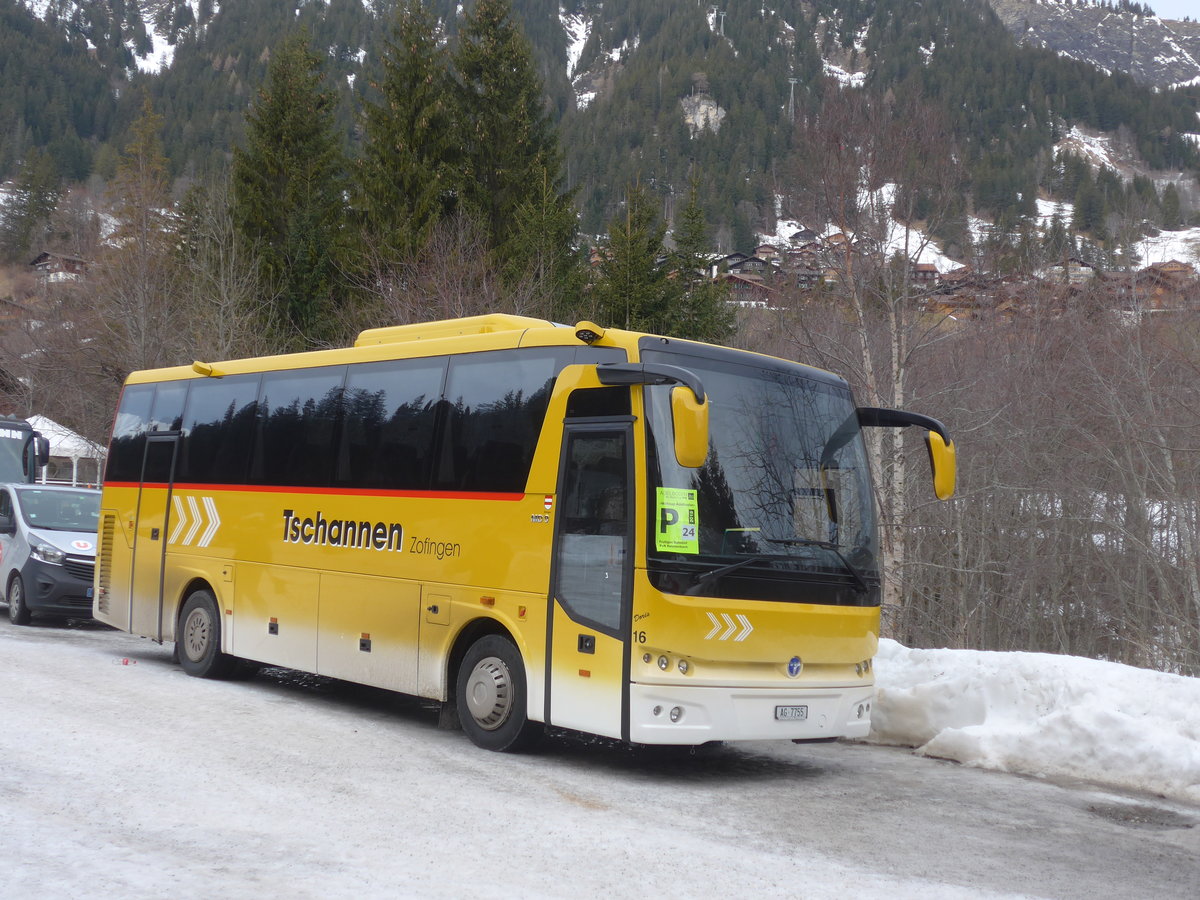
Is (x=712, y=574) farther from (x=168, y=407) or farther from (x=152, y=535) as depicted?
(x=168, y=407)

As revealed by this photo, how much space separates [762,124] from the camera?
132500mm

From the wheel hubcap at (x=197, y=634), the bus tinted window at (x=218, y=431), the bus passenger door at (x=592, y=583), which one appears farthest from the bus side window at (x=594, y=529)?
the wheel hubcap at (x=197, y=634)

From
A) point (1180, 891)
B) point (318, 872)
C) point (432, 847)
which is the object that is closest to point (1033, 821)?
point (1180, 891)

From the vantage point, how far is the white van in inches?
671

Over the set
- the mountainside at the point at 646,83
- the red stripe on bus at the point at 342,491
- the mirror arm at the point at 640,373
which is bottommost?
the red stripe on bus at the point at 342,491

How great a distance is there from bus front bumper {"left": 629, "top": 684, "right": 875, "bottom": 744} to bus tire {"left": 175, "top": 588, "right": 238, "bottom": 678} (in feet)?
20.2

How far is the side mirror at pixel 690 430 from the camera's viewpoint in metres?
7.44

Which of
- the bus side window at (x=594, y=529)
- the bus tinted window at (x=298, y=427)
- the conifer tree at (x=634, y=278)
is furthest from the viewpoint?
the conifer tree at (x=634, y=278)

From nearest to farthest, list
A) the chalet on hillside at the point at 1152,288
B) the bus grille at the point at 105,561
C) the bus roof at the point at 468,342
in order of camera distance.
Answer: the bus roof at the point at 468,342
the bus grille at the point at 105,561
the chalet on hillside at the point at 1152,288

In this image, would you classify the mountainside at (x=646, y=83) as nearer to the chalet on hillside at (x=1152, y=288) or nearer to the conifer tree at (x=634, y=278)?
the conifer tree at (x=634, y=278)

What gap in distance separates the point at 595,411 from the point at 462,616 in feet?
6.90

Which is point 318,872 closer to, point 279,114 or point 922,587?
point 922,587

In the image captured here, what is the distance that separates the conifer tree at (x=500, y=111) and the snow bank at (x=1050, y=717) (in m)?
29.2

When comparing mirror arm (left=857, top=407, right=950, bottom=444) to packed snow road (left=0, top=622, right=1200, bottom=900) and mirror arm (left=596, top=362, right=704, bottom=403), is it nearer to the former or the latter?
mirror arm (left=596, top=362, right=704, bottom=403)
